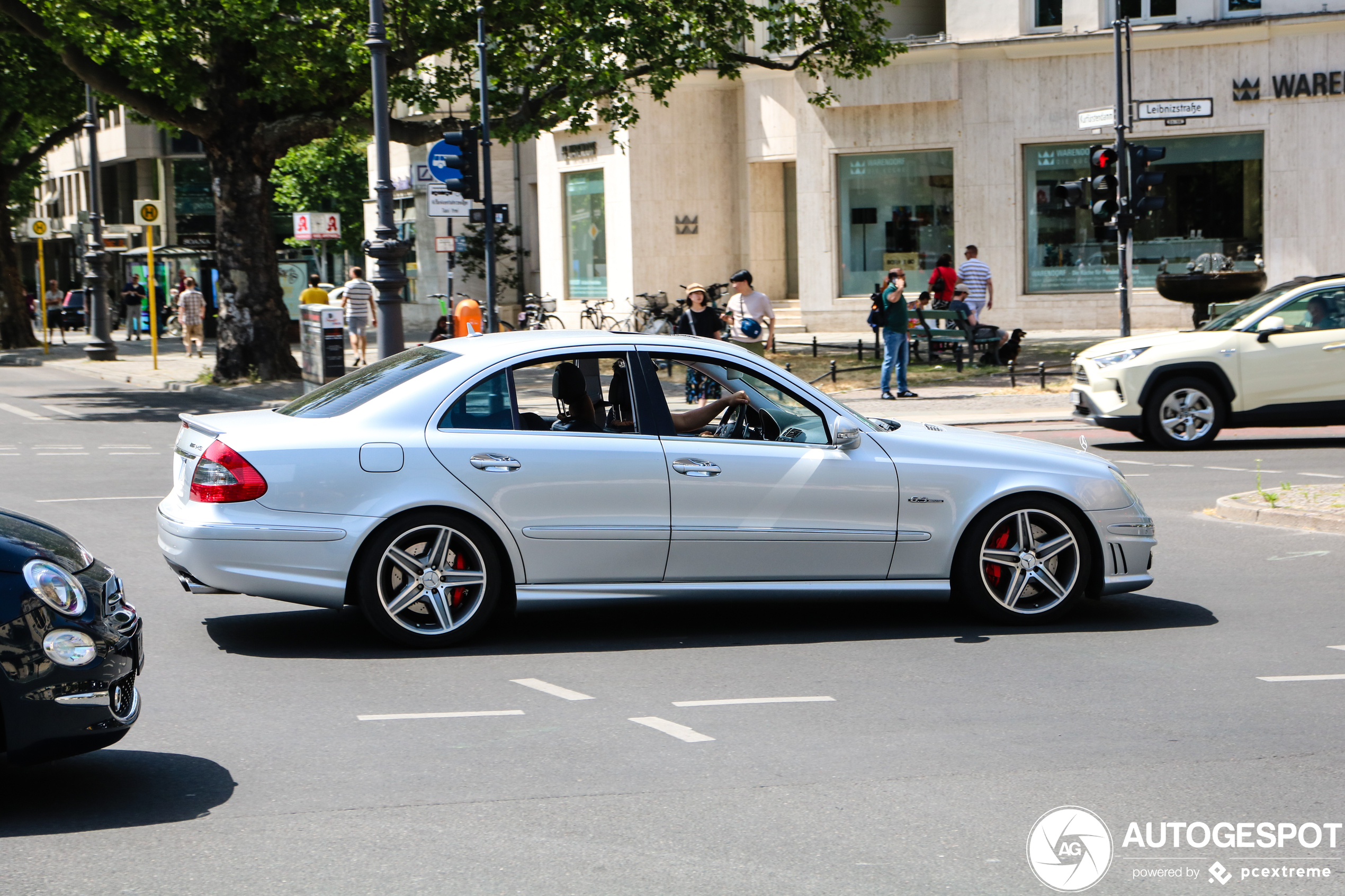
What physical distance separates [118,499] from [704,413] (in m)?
6.75

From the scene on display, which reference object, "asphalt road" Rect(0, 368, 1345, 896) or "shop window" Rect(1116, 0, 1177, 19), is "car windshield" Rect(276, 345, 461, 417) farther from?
"shop window" Rect(1116, 0, 1177, 19)

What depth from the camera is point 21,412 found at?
22.4 m

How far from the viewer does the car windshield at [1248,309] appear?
16.2 meters

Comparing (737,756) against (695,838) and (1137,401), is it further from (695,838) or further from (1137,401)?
(1137,401)

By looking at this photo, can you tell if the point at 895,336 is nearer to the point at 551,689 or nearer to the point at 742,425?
the point at 742,425

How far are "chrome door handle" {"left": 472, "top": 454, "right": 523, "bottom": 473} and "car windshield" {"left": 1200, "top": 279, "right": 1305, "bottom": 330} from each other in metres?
10.9

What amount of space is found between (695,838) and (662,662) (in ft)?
8.09

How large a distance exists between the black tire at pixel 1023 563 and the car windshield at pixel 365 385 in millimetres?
2644

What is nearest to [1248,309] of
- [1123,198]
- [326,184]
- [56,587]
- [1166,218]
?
[1123,198]

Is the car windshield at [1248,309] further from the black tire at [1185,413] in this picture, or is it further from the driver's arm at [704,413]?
the driver's arm at [704,413]

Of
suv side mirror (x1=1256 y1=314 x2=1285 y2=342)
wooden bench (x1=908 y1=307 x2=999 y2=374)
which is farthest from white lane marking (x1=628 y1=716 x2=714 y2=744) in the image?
wooden bench (x1=908 y1=307 x2=999 y2=374)

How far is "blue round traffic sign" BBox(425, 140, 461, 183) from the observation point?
2061 centimetres

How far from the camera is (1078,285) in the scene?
105ft

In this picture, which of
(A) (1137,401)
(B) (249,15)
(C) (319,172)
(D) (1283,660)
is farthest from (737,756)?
(C) (319,172)
